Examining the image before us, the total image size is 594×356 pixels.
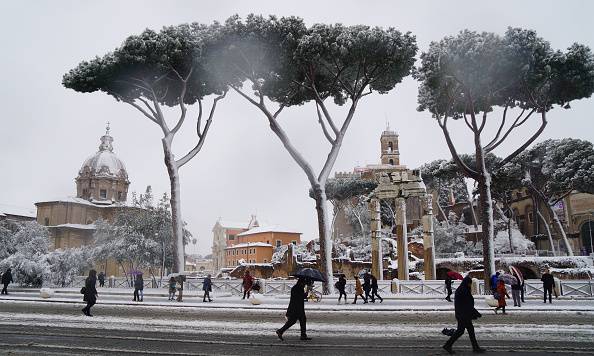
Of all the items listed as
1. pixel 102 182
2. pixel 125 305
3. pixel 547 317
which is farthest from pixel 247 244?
pixel 547 317

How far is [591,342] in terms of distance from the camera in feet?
26.2

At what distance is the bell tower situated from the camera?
7650 cm

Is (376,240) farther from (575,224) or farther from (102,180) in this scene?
(102,180)

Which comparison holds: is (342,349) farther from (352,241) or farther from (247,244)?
(247,244)

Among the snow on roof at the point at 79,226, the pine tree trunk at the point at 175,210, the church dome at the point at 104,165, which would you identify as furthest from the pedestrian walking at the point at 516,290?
the church dome at the point at 104,165

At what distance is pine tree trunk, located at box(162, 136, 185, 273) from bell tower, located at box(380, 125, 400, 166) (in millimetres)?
57431

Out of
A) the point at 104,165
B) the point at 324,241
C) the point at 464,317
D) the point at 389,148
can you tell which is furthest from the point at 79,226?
the point at 464,317

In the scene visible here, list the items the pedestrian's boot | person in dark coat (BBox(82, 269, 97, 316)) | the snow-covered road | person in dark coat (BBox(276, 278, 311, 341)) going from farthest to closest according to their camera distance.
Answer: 1. person in dark coat (BBox(82, 269, 97, 316))
2. person in dark coat (BBox(276, 278, 311, 341))
3. the snow-covered road
4. the pedestrian's boot

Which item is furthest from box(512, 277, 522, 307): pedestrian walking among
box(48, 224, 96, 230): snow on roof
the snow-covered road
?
box(48, 224, 96, 230): snow on roof

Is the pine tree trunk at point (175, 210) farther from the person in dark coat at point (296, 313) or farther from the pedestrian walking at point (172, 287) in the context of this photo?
the person in dark coat at point (296, 313)

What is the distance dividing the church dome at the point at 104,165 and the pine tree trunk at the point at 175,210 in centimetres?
3949

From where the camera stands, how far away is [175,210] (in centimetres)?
2233

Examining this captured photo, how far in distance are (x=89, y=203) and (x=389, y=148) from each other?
47.6 metres

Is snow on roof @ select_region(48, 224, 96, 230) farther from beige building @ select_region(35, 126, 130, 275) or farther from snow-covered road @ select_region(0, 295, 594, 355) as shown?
snow-covered road @ select_region(0, 295, 594, 355)
